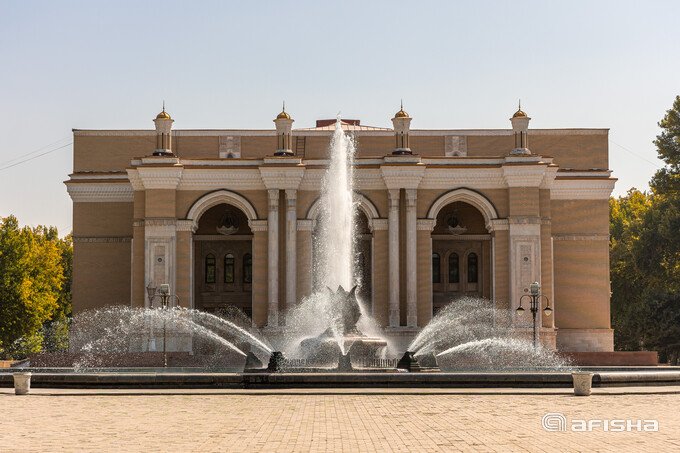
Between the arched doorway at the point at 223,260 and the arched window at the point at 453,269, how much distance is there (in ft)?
32.4

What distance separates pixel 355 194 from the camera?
148ft

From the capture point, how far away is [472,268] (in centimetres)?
4969

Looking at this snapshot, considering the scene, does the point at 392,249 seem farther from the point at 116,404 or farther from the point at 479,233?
the point at 116,404

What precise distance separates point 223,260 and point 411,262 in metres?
10.7

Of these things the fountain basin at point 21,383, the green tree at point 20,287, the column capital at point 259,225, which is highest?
the column capital at point 259,225

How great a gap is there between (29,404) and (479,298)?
31.3 m

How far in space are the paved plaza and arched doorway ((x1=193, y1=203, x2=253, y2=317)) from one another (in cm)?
2620

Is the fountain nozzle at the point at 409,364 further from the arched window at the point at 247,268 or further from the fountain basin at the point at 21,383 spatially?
the arched window at the point at 247,268

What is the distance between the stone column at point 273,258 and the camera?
4388cm

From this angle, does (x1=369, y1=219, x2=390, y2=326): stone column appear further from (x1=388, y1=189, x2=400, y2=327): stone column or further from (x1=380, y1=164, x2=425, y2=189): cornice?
(x1=380, y1=164, x2=425, y2=189): cornice

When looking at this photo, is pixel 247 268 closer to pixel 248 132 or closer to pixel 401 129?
pixel 248 132

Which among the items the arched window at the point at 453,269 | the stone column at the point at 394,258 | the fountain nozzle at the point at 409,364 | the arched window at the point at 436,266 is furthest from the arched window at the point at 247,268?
the fountain nozzle at the point at 409,364

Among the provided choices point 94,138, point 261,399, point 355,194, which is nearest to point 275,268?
point 355,194

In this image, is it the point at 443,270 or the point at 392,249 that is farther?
the point at 443,270
